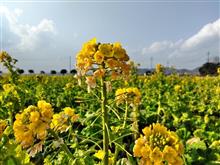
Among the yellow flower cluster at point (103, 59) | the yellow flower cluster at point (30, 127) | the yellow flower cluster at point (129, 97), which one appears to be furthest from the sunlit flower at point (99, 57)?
the yellow flower cluster at point (30, 127)

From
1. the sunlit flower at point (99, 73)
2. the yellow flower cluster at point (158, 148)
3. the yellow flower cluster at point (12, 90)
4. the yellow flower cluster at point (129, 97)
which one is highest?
the sunlit flower at point (99, 73)

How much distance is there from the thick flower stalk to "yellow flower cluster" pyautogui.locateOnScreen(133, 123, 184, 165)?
375mm

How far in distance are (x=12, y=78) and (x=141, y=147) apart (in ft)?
9.37

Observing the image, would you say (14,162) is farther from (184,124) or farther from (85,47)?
(184,124)

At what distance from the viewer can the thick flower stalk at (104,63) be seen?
2.19 meters

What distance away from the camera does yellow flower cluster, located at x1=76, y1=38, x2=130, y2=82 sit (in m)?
2.19

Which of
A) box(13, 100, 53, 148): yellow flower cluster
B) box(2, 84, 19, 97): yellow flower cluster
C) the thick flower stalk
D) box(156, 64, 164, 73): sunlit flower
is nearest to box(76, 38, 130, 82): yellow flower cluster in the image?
the thick flower stalk

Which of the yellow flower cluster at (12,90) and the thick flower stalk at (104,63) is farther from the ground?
the thick flower stalk at (104,63)

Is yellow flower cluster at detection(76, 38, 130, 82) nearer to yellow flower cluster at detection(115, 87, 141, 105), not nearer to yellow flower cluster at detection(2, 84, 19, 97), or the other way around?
yellow flower cluster at detection(115, 87, 141, 105)

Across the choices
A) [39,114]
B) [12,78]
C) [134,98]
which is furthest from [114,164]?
[12,78]

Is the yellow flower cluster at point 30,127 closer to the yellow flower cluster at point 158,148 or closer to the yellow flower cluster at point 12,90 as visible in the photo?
the yellow flower cluster at point 158,148

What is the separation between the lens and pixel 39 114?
1.89 m

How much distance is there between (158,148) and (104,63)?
65 centimetres

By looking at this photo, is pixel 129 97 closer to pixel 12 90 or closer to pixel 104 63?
pixel 104 63
